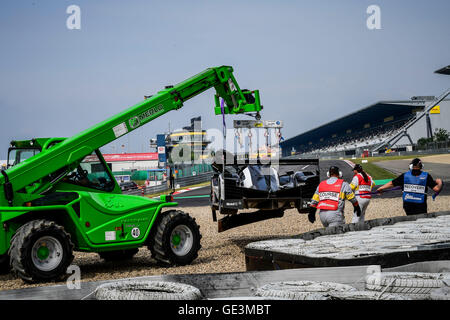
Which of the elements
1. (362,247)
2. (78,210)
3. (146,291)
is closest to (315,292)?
(146,291)

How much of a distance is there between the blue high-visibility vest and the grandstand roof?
3194 inches

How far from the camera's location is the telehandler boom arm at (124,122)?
324 inches

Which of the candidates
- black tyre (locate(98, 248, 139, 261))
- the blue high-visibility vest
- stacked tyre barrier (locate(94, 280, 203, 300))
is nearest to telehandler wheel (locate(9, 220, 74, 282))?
black tyre (locate(98, 248, 139, 261))

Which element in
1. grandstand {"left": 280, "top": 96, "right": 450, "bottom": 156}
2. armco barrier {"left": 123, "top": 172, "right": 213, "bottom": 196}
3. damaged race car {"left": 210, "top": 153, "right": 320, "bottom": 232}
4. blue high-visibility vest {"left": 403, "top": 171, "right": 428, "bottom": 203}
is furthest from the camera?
grandstand {"left": 280, "top": 96, "right": 450, "bottom": 156}

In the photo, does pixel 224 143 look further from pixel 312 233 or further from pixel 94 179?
pixel 312 233

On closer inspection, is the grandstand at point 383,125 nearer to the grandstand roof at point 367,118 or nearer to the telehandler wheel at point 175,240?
the grandstand roof at point 367,118

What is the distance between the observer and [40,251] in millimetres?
7867

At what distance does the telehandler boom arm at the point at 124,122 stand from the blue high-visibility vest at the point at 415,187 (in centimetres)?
352

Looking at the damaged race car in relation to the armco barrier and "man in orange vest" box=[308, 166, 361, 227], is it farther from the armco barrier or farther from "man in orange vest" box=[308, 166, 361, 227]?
the armco barrier

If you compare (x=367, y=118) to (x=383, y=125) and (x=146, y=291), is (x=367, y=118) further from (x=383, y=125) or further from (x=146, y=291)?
(x=146, y=291)

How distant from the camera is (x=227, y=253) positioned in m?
10.8

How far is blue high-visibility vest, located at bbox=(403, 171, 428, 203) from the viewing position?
33.8 feet
